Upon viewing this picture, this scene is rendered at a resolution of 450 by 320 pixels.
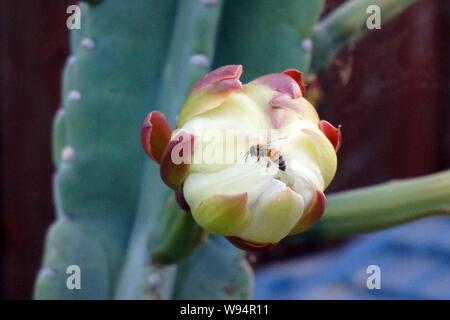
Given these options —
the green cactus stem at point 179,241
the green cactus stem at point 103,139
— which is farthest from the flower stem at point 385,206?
the green cactus stem at point 103,139

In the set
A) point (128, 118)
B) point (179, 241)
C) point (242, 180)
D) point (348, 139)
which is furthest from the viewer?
point (348, 139)

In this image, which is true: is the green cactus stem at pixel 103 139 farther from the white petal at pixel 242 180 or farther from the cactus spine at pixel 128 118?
the white petal at pixel 242 180

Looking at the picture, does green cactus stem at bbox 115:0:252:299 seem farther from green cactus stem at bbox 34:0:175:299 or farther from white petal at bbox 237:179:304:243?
white petal at bbox 237:179:304:243

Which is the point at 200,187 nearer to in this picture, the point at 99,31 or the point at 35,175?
the point at 99,31

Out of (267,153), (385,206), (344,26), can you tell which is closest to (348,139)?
(344,26)

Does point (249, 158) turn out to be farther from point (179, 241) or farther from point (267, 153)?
point (179, 241)
